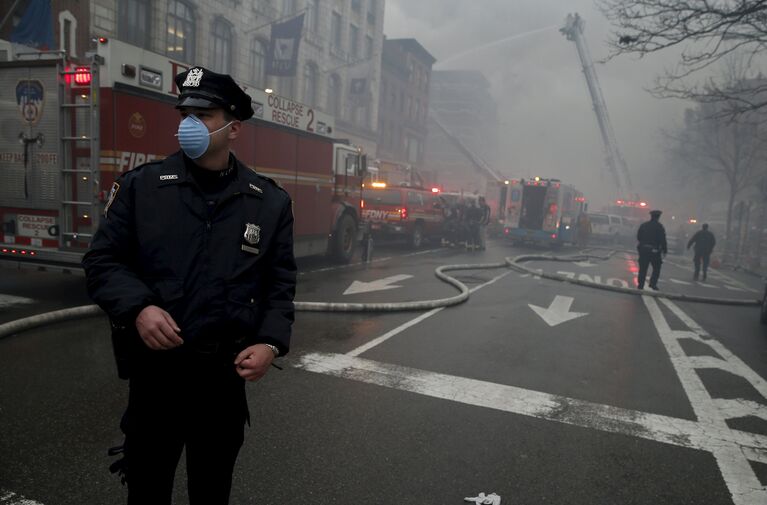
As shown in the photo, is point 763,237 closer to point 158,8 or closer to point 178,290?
point 158,8

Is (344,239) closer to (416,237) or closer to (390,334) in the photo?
(416,237)

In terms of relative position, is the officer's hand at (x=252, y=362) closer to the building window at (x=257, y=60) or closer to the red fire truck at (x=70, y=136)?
the red fire truck at (x=70, y=136)

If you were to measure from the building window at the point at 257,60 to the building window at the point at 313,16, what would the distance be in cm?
566

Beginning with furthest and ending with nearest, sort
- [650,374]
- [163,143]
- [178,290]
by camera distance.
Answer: [163,143] → [650,374] → [178,290]

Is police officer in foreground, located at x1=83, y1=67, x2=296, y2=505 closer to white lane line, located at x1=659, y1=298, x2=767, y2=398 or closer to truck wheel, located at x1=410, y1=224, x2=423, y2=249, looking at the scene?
white lane line, located at x1=659, y1=298, x2=767, y2=398

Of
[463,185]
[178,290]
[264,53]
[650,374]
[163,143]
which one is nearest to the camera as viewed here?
→ [178,290]

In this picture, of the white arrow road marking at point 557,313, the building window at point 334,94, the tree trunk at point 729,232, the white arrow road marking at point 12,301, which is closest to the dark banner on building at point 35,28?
the white arrow road marking at point 12,301

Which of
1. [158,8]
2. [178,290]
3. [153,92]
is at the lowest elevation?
[178,290]

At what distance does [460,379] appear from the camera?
5.25 meters

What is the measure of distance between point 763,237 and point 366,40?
1177 inches

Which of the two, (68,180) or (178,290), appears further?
(68,180)

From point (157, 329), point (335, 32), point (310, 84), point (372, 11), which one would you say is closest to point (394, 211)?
point (157, 329)

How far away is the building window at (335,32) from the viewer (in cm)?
3741

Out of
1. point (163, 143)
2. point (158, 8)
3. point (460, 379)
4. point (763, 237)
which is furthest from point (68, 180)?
point (763, 237)
